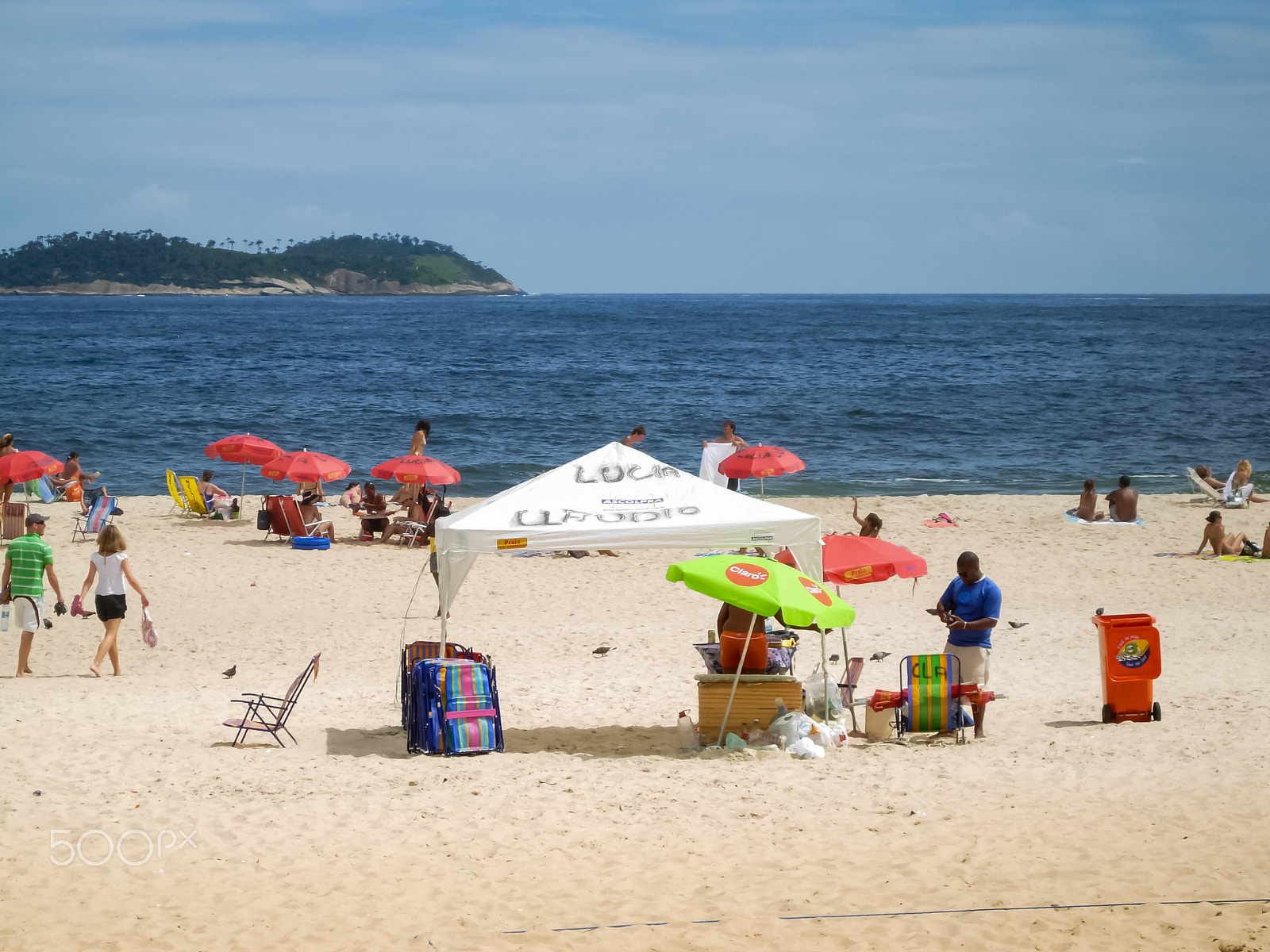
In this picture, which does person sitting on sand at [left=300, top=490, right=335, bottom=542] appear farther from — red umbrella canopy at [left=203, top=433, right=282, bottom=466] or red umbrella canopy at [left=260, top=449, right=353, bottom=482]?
red umbrella canopy at [left=203, top=433, right=282, bottom=466]

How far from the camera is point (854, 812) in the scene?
21.9 ft

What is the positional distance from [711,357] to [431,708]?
2382 inches

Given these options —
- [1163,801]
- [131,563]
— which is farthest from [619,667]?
[131,563]

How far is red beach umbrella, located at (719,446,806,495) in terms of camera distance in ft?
51.3

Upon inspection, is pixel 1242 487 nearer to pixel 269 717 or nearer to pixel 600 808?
pixel 600 808

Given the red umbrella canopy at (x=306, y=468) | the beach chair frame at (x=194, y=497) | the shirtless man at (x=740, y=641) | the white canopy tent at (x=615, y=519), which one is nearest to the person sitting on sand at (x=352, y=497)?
the red umbrella canopy at (x=306, y=468)

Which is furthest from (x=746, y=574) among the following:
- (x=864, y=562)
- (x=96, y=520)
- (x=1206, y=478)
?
(x=1206, y=478)

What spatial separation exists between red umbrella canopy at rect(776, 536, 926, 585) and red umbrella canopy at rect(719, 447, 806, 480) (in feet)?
21.5

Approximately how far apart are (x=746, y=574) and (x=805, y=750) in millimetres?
1379

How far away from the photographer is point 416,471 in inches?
607

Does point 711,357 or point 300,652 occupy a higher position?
point 711,357

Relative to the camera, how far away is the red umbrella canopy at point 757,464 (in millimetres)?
15641

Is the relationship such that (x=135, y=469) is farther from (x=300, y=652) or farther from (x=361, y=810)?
(x=361, y=810)

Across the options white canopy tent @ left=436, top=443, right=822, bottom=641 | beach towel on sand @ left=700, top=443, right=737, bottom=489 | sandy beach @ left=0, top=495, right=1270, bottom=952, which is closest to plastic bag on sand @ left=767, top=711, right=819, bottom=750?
sandy beach @ left=0, top=495, right=1270, bottom=952
